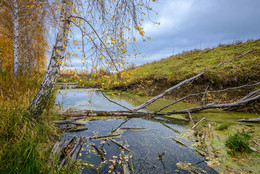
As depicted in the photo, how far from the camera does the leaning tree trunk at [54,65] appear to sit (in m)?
3.12

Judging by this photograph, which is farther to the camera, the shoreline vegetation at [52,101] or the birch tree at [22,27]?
the birch tree at [22,27]

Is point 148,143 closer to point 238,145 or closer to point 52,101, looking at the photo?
point 238,145

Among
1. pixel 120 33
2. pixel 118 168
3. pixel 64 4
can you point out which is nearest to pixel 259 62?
pixel 120 33

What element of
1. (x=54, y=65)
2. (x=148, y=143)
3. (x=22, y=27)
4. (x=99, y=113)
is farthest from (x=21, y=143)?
(x=22, y=27)

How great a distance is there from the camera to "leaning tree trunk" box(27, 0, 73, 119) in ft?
10.2

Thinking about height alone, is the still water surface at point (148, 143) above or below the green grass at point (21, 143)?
below

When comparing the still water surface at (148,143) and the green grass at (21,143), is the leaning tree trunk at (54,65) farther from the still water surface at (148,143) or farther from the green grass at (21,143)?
the still water surface at (148,143)

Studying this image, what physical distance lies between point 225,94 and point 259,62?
2296 mm

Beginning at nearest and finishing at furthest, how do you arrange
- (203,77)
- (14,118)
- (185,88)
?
(14,118) < (203,77) < (185,88)

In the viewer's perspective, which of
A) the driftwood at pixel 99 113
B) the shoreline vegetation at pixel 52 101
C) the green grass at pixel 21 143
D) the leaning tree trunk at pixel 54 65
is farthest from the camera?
the driftwood at pixel 99 113

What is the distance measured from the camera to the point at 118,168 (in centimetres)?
244

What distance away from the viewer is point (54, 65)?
3.25 m

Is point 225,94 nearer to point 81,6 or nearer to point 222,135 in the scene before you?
point 222,135

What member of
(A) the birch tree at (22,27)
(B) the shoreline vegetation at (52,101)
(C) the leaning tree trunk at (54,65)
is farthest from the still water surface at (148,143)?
(A) the birch tree at (22,27)
